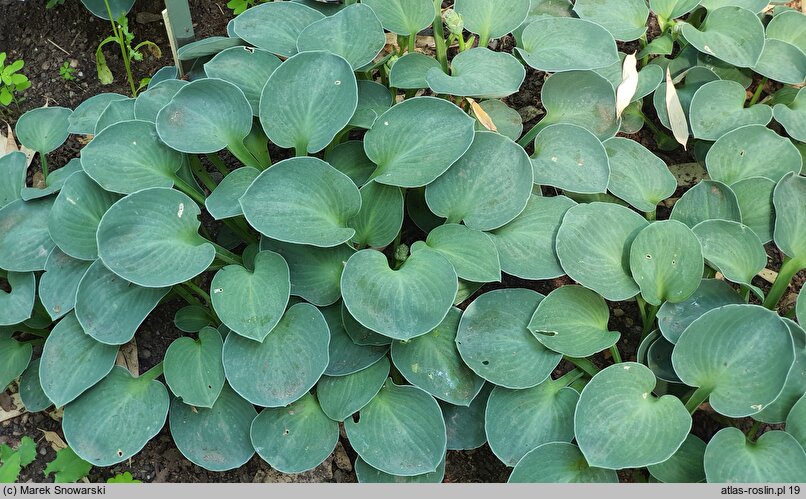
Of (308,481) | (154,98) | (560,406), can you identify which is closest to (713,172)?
(560,406)

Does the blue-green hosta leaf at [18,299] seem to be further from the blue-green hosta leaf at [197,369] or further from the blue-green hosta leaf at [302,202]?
→ the blue-green hosta leaf at [302,202]

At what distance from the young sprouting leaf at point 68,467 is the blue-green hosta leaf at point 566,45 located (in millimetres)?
1409

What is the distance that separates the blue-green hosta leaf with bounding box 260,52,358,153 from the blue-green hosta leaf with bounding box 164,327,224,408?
48 centimetres

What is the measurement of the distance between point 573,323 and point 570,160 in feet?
1.31

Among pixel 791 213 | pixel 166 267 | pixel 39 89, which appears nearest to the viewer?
pixel 166 267

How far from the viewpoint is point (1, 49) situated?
7.07ft

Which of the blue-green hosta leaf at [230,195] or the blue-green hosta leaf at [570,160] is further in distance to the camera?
the blue-green hosta leaf at [570,160]

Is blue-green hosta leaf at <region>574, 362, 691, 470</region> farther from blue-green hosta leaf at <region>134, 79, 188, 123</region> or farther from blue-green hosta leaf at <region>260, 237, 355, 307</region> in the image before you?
blue-green hosta leaf at <region>134, 79, 188, 123</region>

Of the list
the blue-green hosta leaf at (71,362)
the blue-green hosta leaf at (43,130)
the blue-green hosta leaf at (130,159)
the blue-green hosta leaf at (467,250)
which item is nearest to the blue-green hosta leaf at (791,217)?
the blue-green hosta leaf at (467,250)

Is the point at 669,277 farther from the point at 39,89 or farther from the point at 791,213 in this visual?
the point at 39,89

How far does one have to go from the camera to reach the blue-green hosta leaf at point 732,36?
1.86 meters

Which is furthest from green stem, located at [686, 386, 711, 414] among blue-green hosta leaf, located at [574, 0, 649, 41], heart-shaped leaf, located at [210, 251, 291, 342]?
blue-green hosta leaf, located at [574, 0, 649, 41]

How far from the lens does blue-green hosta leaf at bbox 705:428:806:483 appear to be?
1.38 m
